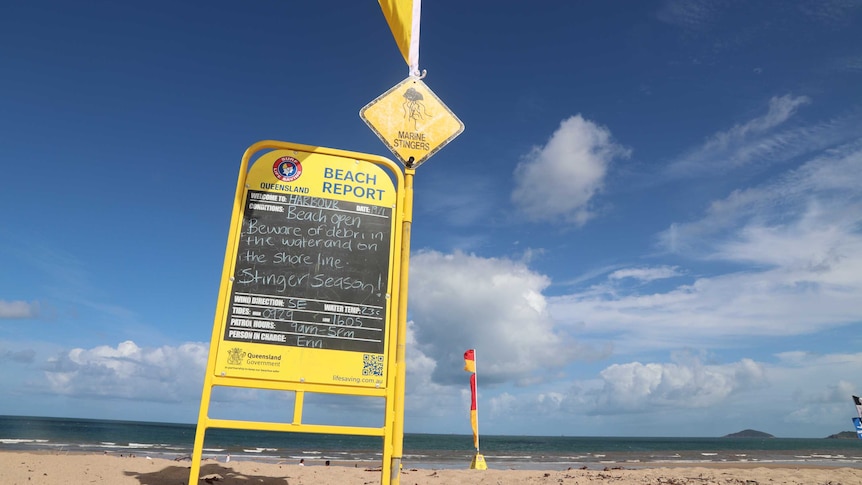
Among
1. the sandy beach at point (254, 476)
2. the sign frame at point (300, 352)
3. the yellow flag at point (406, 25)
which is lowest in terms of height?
the sandy beach at point (254, 476)

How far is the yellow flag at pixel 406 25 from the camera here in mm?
4918

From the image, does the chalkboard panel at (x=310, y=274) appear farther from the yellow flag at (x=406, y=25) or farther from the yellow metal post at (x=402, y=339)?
the yellow flag at (x=406, y=25)

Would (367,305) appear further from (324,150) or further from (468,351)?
(468,351)

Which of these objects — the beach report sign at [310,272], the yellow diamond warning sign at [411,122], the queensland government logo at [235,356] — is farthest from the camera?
the yellow diamond warning sign at [411,122]

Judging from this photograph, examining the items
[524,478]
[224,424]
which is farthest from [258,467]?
[224,424]

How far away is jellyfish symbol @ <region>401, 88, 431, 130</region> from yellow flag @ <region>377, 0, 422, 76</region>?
10.8 inches

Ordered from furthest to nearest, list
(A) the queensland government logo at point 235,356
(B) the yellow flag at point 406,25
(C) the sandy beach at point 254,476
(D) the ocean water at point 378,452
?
(D) the ocean water at point 378,452 < (C) the sandy beach at point 254,476 < (B) the yellow flag at point 406,25 < (A) the queensland government logo at point 235,356

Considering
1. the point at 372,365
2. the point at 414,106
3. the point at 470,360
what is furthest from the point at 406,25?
the point at 470,360

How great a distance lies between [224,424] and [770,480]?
11.6m

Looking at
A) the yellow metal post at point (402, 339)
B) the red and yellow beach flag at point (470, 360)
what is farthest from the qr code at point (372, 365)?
the red and yellow beach flag at point (470, 360)

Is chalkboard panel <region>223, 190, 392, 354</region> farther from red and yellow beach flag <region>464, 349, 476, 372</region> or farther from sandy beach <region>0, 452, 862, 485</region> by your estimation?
red and yellow beach flag <region>464, 349, 476, 372</region>

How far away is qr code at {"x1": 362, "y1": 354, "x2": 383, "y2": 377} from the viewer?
14.5ft

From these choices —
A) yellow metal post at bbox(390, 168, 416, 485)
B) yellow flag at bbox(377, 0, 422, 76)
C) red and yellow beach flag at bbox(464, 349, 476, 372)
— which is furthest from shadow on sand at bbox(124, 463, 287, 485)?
red and yellow beach flag at bbox(464, 349, 476, 372)

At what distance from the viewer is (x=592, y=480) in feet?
32.5
